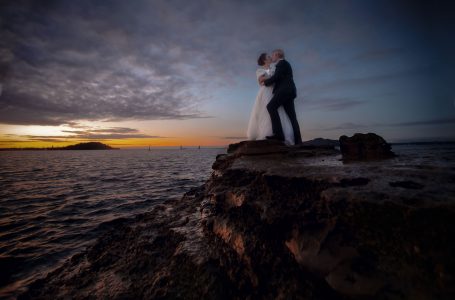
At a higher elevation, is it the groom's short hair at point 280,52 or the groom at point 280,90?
the groom's short hair at point 280,52

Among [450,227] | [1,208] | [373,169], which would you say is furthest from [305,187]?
[1,208]

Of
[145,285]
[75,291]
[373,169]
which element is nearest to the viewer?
[145,285]

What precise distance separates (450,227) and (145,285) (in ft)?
10.3

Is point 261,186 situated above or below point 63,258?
above

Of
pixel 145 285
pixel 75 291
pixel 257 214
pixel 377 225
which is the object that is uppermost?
pixel 377 225

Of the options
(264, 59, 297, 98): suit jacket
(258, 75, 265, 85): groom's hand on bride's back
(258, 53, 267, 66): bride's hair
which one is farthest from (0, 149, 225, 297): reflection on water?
(258, 53, 267, 66): bride's hair

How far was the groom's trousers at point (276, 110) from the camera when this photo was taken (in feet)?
21.6

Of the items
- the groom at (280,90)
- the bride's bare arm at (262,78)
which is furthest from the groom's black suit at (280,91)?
the bride's bare arm at (262,78)

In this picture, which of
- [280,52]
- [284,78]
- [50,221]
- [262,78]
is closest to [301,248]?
[284,78]

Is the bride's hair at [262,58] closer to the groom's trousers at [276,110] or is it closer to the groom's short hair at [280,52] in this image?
the groom's short hair at [280,52]

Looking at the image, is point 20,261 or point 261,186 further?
point 20,261

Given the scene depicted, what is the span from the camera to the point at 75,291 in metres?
3.04

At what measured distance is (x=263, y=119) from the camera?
7156 mm

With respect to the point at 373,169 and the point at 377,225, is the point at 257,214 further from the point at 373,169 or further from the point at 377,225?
the point at 373,169
